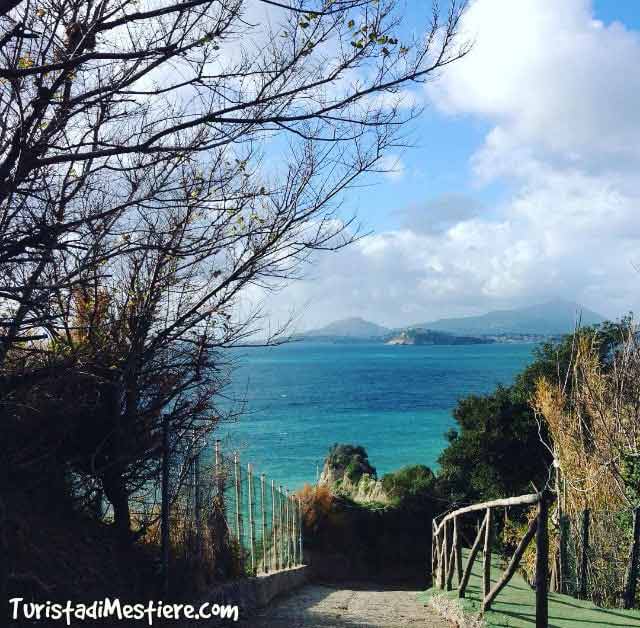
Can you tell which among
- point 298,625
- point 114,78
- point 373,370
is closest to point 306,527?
point 298,625

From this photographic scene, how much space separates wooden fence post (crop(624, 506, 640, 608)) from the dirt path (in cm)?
221

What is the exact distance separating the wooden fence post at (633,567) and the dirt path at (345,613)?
2206mm

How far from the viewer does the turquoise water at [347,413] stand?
1897 inches

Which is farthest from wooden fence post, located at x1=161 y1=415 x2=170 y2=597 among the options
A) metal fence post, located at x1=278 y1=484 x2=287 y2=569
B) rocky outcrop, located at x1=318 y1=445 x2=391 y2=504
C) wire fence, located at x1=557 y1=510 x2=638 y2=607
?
rocky outcrop, located at x1=318 y1=445 x2=391 y2=504

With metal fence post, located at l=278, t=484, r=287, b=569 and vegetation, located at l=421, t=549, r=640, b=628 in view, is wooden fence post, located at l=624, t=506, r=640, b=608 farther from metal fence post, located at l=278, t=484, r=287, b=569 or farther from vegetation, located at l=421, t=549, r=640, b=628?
metal fence post, located at l=278, t=484, r=287, b=569

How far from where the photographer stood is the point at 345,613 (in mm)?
10195

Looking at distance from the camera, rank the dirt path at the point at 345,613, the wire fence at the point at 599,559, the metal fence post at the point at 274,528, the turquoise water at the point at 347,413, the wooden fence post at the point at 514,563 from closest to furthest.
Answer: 1. the wooden fence post at the point at 514,563
2. the dirt path at the point at 345,613
3. the wire fence at the point at 599,559
4. the metal fence post at the point at 274,528
5. the turquoise water at the point at 347,413

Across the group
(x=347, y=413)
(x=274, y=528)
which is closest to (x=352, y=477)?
(x=274, y=528)

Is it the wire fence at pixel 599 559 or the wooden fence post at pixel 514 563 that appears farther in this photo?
the wire fence at pixel 599 559

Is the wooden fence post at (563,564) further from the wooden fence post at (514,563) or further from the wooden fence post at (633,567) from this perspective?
the wooden fence post at (514,563)

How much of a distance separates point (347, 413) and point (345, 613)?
66594mm

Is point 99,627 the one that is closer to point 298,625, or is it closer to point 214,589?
point 214,589

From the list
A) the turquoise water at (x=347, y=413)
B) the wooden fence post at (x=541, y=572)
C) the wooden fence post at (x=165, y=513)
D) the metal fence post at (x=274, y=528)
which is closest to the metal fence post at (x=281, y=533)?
the metal fence post at (x=274, y=528)

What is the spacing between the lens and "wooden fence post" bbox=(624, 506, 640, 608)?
29.7 ft
